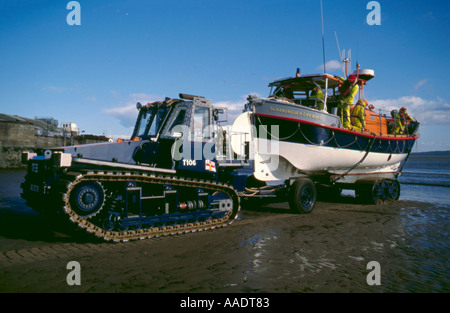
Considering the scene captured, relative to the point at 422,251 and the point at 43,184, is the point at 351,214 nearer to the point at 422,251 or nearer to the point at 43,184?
the point at 422,251

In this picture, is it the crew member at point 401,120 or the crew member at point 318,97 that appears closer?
the crew member at point 318,97

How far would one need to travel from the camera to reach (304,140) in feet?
35.2

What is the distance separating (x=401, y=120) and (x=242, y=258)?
1399cm

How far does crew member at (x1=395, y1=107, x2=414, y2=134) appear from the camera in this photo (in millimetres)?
15625

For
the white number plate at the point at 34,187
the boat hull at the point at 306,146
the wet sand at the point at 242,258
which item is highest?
the boat hull at the point at 306,146

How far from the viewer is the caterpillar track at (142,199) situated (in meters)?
6.33

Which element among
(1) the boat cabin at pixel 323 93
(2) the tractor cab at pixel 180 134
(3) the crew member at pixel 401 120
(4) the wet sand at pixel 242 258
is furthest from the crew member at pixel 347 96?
(2) the tractor cab at pixel 180 134

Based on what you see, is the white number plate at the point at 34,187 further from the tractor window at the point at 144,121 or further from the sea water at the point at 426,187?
the sea water at the point at 426,187

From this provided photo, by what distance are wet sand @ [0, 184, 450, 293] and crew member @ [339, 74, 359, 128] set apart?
184 inches

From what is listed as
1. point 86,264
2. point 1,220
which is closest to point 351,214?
point 86,264

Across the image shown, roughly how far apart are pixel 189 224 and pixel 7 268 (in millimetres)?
3967

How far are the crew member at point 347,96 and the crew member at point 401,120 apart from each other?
450 cm

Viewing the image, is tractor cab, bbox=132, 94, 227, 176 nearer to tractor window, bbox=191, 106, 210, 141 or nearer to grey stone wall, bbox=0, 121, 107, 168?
tractor window, bbox=191, 106, 210, 141

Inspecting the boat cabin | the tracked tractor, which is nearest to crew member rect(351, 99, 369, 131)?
the boat cabin
